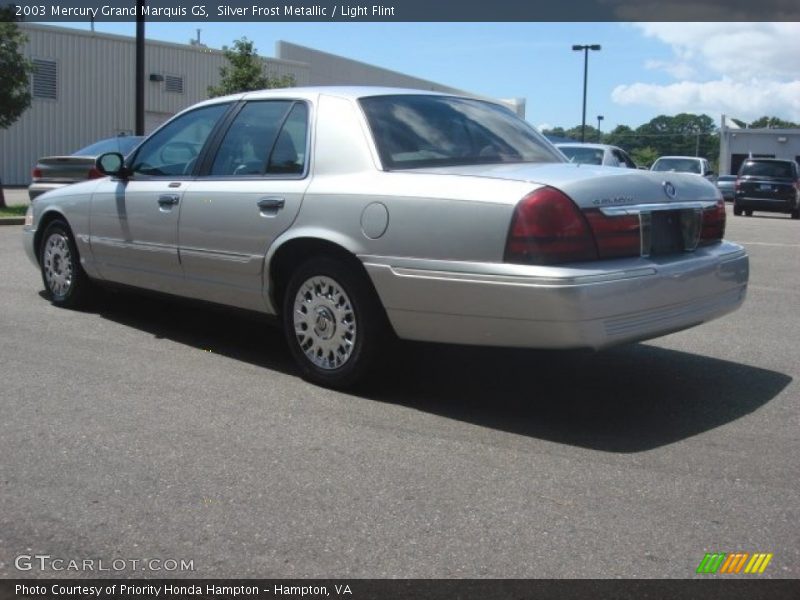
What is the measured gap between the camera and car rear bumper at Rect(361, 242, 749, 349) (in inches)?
171

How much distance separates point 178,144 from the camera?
21.2 ft

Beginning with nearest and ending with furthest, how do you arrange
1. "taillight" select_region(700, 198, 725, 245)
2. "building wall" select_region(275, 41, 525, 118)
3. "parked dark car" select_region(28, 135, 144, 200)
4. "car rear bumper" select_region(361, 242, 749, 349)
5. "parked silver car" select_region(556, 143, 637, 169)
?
"car rear bumper" select_region(361, 242, 749, 349) < "taillight" select_region(700, 198, 725, 245) < "parked dark car" select_region(28, 135, 144, 200) < "parked silver car" select_region(556, 143, 637, 169) < "building wall" select_region(275, 41, 525, 118)

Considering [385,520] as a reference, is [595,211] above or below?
above

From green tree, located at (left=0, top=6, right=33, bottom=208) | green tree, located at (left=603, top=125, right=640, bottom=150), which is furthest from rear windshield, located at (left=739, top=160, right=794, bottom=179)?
green tree, located at (left=603, top=125, right=640, bottom=150)

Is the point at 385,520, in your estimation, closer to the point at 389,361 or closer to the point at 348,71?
the point at 389,361

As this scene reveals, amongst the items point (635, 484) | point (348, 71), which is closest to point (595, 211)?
point (635, 484)

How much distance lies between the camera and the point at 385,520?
3.53 meters

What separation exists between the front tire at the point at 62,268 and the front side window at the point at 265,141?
1.85m

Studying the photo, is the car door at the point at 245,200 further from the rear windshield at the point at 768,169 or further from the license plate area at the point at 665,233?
the rear windshield at the point at 768,169

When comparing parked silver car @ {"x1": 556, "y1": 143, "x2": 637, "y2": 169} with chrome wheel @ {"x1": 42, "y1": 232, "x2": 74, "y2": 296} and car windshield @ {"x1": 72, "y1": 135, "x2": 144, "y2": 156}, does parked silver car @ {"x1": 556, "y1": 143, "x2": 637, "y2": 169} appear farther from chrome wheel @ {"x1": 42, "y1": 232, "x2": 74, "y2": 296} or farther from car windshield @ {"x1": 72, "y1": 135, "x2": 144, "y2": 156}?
chrome wheel @ {"x1": 42, "y1": 232, "x2": 74, "y2": 296}

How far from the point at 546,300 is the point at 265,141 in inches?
89.6

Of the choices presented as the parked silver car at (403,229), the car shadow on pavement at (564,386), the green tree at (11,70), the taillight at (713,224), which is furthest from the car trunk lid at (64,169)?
the taillight at (713,224)

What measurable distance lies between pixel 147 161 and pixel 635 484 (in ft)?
13.7
